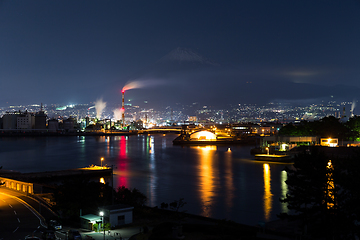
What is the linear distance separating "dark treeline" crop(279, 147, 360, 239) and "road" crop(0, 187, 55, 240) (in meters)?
2.78

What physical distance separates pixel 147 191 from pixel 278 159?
7328mm

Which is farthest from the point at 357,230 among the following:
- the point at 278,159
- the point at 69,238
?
the point at 278,159

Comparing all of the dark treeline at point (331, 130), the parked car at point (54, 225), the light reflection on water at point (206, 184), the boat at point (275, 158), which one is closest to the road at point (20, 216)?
the parked car at point (54, 225)

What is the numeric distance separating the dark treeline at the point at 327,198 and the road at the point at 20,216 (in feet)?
9.12

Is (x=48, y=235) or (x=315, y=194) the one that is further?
(x=315, y=194)

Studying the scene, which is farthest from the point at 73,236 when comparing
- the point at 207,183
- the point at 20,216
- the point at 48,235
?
the point at 207,183

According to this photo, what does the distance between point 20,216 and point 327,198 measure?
353 cm

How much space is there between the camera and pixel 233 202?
6.70 metres

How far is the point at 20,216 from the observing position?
438 cm

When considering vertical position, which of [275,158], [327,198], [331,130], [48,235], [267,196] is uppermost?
[331,130]

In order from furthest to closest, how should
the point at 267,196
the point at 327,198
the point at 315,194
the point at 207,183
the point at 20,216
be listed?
the point at 207,183
the point at 267,196
the point at 20,216
the point at 315,194
the point at 327,198

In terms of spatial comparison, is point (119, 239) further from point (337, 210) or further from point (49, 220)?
point (337, 210)

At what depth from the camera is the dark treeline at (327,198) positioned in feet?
12.1

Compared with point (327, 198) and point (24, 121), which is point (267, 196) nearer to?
point (327, 198)
